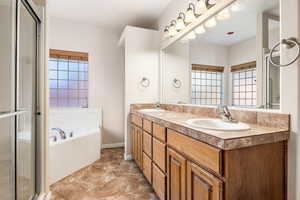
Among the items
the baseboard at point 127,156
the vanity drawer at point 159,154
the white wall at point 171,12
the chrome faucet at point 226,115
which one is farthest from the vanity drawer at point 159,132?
the white wall at point 171,12

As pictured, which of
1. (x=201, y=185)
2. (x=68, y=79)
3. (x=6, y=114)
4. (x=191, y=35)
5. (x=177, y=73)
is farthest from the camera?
(x=68, y=79)

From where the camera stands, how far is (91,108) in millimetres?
3252

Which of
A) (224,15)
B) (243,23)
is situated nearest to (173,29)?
(224,15)

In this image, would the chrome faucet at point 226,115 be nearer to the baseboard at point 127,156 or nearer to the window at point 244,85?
the window at point 244,85

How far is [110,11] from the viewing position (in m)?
2.79

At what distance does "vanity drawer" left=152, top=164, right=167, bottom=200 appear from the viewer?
145 cm

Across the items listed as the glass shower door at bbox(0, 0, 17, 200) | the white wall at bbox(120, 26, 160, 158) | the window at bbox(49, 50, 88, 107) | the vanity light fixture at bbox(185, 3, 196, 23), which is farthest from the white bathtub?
the vanity light fixture at bbox(185, 3, 196, 23)

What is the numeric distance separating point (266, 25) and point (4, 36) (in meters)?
1.90

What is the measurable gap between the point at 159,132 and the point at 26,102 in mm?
1248

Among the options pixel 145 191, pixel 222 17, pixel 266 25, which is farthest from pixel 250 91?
pixel 145 191

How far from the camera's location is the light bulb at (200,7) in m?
1.73

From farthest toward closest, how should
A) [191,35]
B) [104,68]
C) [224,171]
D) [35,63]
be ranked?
[104,68], [191,35], [35,63], [224,171]

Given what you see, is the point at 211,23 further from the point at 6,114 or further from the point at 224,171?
the point at 6,114

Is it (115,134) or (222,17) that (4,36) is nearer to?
(222,17)
